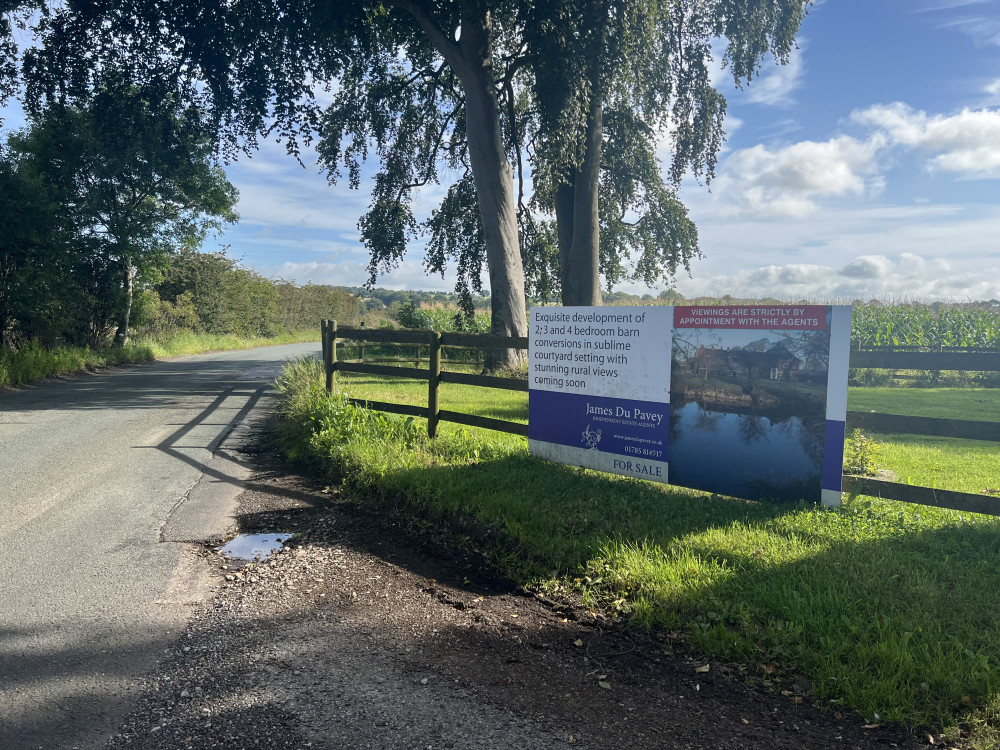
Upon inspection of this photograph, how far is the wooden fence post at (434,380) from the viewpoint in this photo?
8.45 m

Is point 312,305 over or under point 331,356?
over

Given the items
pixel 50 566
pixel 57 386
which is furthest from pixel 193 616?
pixel 57 386

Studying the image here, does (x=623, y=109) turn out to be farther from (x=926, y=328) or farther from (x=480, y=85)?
(x=926, y=328)

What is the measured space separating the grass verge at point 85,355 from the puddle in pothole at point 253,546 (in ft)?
42.5

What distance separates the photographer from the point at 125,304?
23.2 meters

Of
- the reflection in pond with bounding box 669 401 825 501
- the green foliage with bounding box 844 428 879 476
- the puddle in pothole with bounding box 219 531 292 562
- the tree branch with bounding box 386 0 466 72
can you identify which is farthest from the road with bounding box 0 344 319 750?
the tree branch with bounding box 386 0 466 72

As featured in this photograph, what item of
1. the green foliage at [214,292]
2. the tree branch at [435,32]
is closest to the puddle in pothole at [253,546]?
the tree branch at [435,32]

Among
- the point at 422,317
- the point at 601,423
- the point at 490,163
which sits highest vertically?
the point at 490,163

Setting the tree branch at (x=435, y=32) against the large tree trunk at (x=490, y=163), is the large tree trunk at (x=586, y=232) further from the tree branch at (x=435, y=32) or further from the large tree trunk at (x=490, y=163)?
the tree branch at (x=435, y=32)

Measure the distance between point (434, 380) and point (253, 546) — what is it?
137 inches

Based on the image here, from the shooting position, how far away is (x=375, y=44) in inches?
704

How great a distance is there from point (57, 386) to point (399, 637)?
613 inches

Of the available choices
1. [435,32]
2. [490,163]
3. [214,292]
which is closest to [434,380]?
[490,163]

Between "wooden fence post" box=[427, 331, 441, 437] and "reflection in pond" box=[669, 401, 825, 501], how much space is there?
330 centimetres
